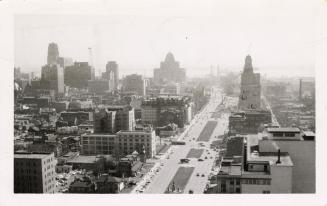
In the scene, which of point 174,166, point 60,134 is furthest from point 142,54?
point 60,134

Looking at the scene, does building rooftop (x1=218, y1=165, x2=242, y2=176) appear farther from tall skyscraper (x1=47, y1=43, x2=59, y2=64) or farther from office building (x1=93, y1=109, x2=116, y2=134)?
office building (x1=93, y1=109, x2=116, y2=134)

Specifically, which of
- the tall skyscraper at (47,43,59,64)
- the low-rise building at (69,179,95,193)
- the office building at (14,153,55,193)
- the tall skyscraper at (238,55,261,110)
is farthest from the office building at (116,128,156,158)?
the tall skyscraper at (47,43,59,64)

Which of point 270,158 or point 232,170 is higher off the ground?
point 270,158

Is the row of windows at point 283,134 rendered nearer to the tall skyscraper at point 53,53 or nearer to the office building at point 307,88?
the office building at point 307,88

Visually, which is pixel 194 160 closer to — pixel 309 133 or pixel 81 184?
pixel 81 184

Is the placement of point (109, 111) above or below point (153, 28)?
below

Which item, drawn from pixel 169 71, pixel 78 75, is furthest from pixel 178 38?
pixel 78 75
